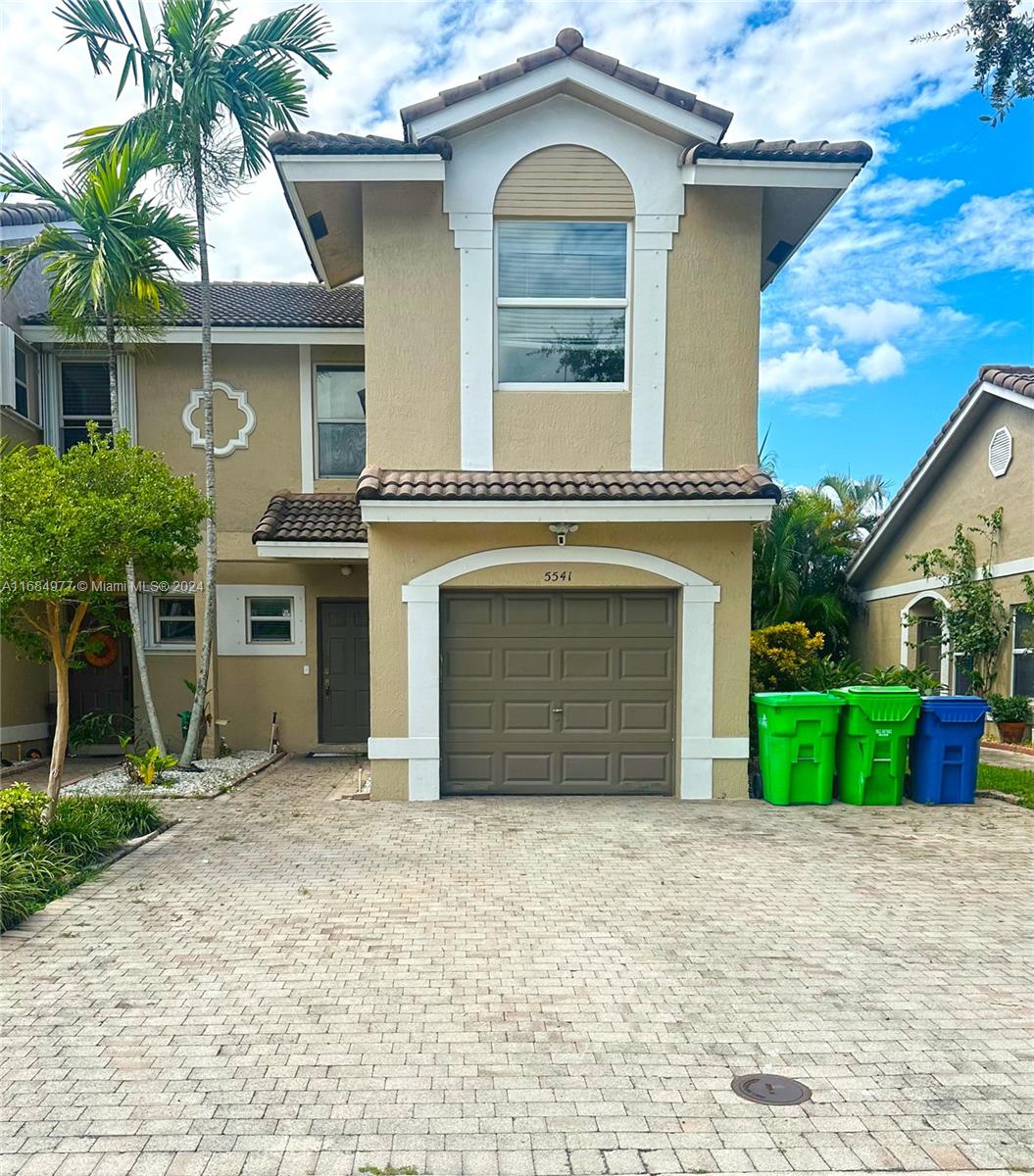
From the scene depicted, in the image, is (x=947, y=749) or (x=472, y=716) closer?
(x=947, y=749)

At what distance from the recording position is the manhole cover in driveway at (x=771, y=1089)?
3400mm

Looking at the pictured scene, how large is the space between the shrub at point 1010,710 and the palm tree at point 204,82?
13.2 m

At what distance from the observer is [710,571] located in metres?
8.94

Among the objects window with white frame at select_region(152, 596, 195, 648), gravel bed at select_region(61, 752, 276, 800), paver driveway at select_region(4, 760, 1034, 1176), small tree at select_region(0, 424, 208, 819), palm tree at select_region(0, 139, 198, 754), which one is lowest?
gravel bed at select_region(61, 752, 276, 800)

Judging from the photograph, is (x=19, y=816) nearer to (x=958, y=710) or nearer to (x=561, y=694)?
(x=561, y=694)

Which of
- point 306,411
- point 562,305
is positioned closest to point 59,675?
point 306,411

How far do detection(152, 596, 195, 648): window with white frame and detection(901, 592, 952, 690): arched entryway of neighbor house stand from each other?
1395cm

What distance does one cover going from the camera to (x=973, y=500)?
1480 centimetres

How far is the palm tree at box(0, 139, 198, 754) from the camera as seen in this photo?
31.2ft

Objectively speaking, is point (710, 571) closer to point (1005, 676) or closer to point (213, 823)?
point (213, 823)

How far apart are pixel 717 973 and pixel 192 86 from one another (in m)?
11.1

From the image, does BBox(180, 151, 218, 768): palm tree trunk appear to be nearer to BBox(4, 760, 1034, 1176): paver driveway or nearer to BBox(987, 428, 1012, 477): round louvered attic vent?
BBox(4, 760, 1034, 1176): paver driveway

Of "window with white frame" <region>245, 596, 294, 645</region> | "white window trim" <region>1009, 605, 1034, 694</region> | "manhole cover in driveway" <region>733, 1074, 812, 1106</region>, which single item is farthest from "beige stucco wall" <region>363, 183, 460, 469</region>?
"white window trim" <region>1009, 605, 1034, 694</region>

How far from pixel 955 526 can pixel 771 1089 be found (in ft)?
48.0
